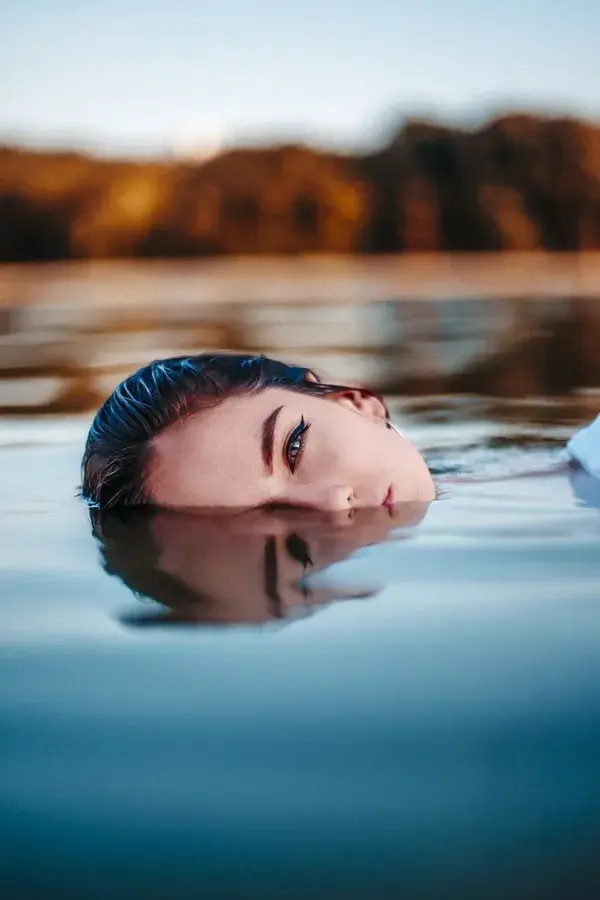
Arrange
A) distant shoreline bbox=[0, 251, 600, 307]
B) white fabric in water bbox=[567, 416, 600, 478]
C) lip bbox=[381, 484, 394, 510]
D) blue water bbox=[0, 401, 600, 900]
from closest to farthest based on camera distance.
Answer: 1. blue water bbox=[0, 401, 600, 900]
2. lip bbox=[381, 484, 394, 510]
3. white fabric in water bbox=[567, 416, 600, 478]
4. distant shoreline bbox=[0, 251, 600, 307]

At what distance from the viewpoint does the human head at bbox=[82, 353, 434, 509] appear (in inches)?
66.6

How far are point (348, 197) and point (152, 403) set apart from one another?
42.2 ft

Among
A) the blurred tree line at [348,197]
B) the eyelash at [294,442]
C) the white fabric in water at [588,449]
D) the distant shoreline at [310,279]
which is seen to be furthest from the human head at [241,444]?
the blurred tree line at [348,197]

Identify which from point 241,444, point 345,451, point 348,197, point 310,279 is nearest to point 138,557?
point 241,444

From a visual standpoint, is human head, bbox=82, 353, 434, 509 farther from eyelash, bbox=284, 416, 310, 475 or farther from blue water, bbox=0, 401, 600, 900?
blue water, bbox=0, 401, 600, 900

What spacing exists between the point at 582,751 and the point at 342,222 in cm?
1406

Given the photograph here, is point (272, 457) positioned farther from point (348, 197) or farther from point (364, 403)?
point (348, 197)

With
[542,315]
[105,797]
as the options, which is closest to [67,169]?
[542,315]

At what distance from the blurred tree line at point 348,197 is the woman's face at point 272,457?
1221 cm

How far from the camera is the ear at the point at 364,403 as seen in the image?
189 centimetres

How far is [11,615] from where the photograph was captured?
1.28 meters

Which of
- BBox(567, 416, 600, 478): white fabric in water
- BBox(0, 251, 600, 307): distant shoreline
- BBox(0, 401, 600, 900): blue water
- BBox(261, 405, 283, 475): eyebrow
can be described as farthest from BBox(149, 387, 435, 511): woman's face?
BBox(0, 251, 600, 307): distant shoreline

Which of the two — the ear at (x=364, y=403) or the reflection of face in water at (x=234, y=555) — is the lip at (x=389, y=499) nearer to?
the reflection of face in water at (x=234, y=555)

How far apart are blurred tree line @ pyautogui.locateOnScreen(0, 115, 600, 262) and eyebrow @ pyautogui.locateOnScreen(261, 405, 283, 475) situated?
12.3 meters
